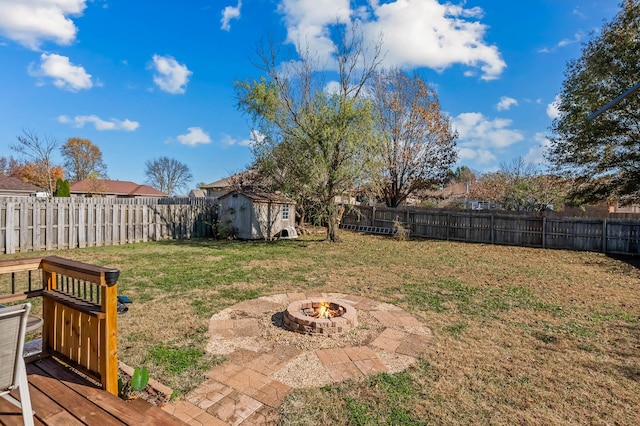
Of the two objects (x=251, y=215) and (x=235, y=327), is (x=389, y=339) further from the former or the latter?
(x=251, y=215)

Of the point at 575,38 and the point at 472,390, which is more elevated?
the point at 575,38

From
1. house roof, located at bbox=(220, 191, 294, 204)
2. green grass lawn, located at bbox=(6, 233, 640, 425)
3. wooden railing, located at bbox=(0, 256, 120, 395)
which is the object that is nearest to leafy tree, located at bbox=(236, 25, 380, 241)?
house roof, located at bbox=(220, 191, 294, 204)

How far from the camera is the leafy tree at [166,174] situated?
50594 mm

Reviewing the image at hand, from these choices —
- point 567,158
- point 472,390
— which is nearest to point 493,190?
point 567,158

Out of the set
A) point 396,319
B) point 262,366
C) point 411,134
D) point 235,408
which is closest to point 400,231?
point 411,134

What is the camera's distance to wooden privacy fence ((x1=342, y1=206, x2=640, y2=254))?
11.7 meters

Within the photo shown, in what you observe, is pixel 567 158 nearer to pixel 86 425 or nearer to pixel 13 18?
pixel 86 425

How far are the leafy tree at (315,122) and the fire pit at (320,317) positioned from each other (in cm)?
796

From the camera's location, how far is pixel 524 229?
13.6 meters

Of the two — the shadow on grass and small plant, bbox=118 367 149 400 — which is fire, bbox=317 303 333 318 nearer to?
small plant, bbox=118 367 149 400

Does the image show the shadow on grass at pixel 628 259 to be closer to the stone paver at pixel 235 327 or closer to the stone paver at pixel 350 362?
the stone paver at pixel 350 362

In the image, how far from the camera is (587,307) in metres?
5.54

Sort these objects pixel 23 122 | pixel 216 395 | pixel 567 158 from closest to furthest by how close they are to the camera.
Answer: pixel 216 395, pixel 567 158, pixel 23 122

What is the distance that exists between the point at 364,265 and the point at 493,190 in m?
20.4
